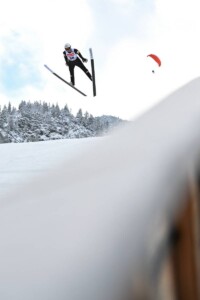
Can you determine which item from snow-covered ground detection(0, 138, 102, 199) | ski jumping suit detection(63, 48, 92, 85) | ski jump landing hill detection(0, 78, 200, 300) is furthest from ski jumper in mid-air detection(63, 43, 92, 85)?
ski jump landing hill detection(0, 78, 200, 300)

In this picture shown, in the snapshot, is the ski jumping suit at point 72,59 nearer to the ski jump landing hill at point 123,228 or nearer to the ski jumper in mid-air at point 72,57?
the ski jumper in mid-air at point 72,57

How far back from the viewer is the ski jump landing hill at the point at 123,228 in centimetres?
58

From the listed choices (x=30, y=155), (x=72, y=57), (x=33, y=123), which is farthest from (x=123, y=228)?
(x=33, y=123)

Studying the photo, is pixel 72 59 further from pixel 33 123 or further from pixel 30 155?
→ pixel 33 123

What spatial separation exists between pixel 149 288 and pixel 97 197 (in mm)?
201

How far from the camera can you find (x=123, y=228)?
2.08ft

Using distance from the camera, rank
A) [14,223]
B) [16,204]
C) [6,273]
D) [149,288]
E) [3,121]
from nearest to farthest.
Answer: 1. [149,288]
2. [6,273]
3. [14,223]
4. [16,204]
5. [3,121]

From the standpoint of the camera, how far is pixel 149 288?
1.88ft

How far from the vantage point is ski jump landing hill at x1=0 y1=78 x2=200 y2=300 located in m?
0.58

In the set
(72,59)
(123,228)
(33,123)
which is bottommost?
(123,228)

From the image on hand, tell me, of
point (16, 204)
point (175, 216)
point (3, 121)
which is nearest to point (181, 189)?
point (175, 216)

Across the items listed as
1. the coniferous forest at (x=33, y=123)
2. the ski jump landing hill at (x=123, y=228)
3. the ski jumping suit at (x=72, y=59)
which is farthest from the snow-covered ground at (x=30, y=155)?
the coniferous forest at (x=33, y=123)

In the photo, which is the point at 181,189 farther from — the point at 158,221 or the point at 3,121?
the point at 3,121

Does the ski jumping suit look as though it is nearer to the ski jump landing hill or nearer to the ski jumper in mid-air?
the ski jumper in mid-air
